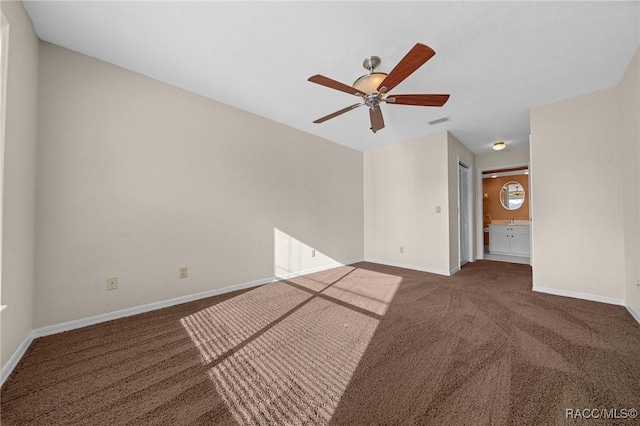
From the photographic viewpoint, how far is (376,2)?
5.50ft

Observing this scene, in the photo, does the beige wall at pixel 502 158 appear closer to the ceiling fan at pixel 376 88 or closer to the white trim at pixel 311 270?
the white trim at pixel 311 270

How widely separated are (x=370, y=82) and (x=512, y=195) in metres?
6.81

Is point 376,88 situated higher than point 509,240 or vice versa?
point 376,88

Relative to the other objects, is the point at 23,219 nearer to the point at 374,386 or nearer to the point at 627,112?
the point at 374,386

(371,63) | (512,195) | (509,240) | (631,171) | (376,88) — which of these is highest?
(371,63)

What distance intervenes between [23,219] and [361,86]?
2.95 metres

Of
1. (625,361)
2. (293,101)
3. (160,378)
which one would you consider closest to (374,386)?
(160,378)

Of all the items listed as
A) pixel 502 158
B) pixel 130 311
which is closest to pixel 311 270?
pixel 130 311

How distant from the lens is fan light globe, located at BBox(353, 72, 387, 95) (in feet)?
7.09

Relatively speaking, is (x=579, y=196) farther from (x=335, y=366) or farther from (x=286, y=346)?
(x=286, y=346)

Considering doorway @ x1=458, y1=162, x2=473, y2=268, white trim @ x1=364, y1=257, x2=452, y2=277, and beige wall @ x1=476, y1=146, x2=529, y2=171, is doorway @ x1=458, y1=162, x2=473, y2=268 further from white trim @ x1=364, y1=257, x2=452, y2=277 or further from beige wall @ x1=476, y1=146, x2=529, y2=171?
white trim @ x1=364, y1=257, x2=452, y2=277

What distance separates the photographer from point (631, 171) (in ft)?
7.77

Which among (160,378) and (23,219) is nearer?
(160,378)

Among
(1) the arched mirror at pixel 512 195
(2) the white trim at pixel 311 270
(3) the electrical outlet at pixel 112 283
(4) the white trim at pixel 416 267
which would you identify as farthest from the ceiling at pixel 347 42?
(1) the arched mirror at pixel 512 195
